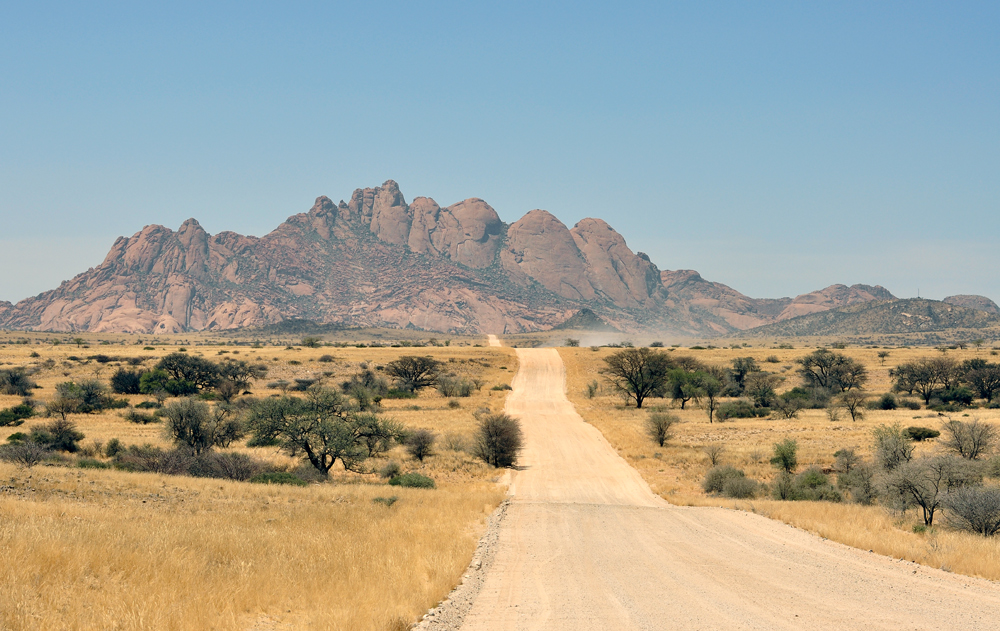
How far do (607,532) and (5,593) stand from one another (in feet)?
44.4

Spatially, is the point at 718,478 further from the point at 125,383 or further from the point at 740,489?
the point at 125,383

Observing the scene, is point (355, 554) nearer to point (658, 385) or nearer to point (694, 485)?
point (694, 485)

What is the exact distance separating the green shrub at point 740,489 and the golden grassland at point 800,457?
1401 millimetres

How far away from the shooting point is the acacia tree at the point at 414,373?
8100 cm

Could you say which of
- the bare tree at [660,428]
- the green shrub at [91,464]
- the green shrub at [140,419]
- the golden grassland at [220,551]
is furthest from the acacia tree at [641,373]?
the green shrub at [91,464]

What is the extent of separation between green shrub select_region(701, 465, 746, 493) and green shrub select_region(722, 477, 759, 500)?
33.1 inches

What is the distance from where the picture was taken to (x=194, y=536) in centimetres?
1282

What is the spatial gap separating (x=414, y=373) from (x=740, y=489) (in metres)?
59.0

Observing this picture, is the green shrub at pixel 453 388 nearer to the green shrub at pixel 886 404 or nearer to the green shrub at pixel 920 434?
the green shrub at pixel 886 404

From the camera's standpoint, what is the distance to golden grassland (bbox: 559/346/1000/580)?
1530cm

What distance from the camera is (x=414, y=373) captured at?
3275 inches

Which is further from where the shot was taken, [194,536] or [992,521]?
[992,521]

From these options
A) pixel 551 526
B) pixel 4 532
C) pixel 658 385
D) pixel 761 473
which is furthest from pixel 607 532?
pixel 658 385

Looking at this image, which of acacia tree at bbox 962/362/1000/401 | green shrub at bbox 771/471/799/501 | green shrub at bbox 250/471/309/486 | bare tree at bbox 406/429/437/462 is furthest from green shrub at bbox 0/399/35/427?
acacia tree at bbox 962/362/1000/401
